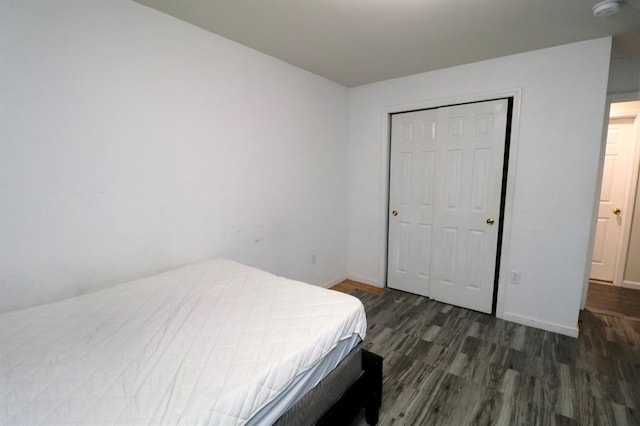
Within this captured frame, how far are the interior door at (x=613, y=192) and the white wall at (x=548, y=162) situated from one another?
1.87 m

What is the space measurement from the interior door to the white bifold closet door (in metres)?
2.08

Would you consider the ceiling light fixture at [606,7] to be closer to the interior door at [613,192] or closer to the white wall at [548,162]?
the white wall at [548,162]

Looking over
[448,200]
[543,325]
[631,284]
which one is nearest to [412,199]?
[448,200]

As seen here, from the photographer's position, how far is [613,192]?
3.54m

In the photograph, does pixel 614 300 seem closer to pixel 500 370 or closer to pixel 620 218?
pixel 620 218

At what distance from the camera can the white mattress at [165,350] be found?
0.87m

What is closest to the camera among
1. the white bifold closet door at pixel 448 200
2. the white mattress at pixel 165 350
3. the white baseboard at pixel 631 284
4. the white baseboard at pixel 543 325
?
the white mattress at pixel 165 350

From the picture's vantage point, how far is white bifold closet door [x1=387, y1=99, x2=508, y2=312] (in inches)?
107

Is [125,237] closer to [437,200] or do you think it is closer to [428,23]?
[428,23]

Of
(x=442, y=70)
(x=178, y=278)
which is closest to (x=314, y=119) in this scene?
(x=442, y=70)

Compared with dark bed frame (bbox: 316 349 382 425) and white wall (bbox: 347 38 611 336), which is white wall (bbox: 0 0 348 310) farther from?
white wall (bbox: 347 38 611 336)

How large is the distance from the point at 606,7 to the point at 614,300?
9.95ft

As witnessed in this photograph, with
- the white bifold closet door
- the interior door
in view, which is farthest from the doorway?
the white bifold closet door

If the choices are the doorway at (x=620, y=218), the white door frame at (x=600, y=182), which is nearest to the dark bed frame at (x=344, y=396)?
the white door frame at (x=600, y=182)
